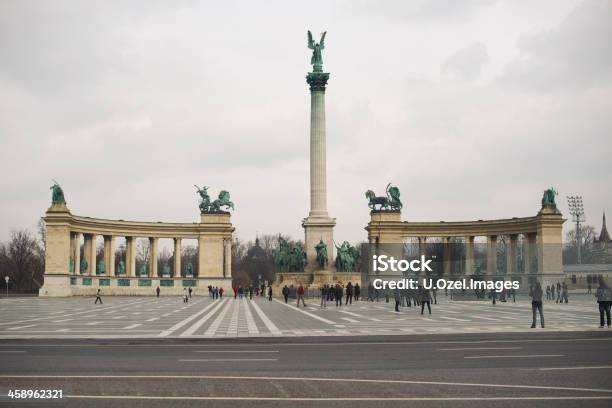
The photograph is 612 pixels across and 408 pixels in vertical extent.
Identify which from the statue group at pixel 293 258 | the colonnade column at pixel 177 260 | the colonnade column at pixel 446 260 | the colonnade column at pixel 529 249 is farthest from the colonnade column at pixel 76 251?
the colonnade column at pixel 529 249

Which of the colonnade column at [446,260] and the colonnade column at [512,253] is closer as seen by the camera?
the colonnade column at [512,253]

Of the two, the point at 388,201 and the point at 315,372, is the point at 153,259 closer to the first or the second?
the point at 388,201

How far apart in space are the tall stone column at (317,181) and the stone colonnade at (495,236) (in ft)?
68.1

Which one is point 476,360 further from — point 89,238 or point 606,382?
point 89,238

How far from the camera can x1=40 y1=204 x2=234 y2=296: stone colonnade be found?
95.1m


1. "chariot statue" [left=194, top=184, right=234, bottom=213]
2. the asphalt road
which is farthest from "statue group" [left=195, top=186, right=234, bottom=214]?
the asphalt road

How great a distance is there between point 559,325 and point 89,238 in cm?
8332

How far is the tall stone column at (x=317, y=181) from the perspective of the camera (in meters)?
84.0

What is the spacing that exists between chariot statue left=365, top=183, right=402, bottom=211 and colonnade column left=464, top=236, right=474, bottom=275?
1108cm

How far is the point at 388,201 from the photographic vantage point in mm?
109312

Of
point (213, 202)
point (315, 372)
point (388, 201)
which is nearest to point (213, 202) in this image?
point (213, 202)

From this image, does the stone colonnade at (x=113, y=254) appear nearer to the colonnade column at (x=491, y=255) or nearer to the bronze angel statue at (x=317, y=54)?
the bronze angel statue at (x=317, y=54)

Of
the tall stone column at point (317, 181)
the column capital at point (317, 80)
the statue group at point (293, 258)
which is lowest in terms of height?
the statue group at point (293, 258)

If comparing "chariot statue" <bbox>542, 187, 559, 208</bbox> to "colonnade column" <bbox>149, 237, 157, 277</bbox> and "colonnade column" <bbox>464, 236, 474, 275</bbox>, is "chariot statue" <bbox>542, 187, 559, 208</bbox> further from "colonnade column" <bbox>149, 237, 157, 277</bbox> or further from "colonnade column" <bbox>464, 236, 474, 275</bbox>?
"colonnade column" <bbox>149, 237, 157, 277</bbox>
